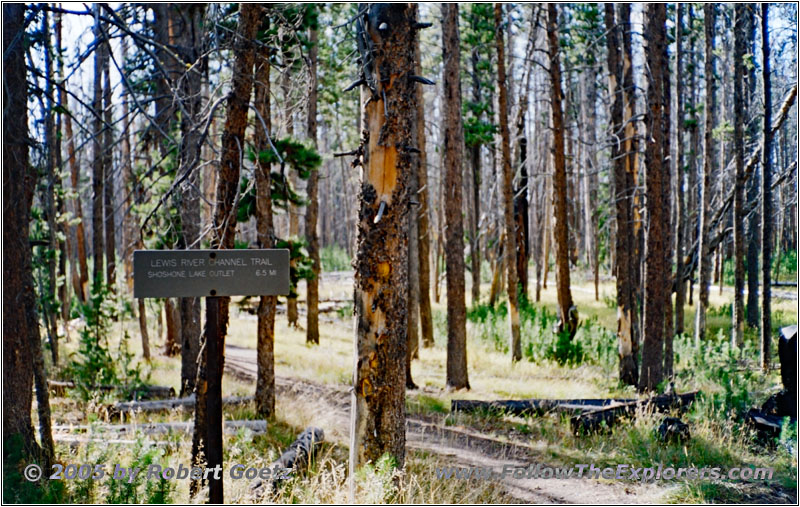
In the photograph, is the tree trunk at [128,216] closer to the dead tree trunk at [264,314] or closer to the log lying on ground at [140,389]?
the dead tree trunk at [264,314]

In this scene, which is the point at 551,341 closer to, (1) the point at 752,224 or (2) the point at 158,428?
(1) the point at 752,224

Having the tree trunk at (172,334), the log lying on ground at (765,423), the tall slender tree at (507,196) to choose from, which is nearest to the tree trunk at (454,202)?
the tall slender tree at (507,196)

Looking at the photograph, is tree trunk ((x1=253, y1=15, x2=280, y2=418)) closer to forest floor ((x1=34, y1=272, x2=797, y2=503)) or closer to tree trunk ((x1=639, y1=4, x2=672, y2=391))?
forest floor ((x1=34, y1=272, x2=797, y2=503))

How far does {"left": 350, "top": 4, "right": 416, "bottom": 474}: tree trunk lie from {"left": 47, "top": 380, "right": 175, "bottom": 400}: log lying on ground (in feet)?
17.8

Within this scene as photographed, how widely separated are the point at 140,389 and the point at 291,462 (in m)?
4.37

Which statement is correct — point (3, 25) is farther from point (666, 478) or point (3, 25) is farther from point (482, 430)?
point (666, 478)

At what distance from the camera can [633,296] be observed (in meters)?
12.3

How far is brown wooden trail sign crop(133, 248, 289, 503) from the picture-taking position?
474 cm

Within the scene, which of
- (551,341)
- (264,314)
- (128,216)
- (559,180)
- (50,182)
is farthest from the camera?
(551,341)

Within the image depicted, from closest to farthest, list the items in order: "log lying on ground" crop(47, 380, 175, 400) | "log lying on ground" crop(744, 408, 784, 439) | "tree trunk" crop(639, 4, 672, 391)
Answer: "log lying on ground" crop(744, 408, 784, 439) < "log lying on ground" crop(47, 380, 175, 400) < "tree trunk" crop(639, 4, 672, 391)

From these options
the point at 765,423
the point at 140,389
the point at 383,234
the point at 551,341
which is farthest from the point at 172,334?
the point at 765,423

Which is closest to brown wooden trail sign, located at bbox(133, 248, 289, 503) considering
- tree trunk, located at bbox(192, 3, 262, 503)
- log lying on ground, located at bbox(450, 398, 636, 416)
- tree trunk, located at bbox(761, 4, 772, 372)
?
tree trunk, located at bbox(192, 3, 262, 503)

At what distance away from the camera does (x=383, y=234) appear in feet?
17.9

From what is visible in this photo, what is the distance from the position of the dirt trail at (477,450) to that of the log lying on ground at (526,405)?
81cm
